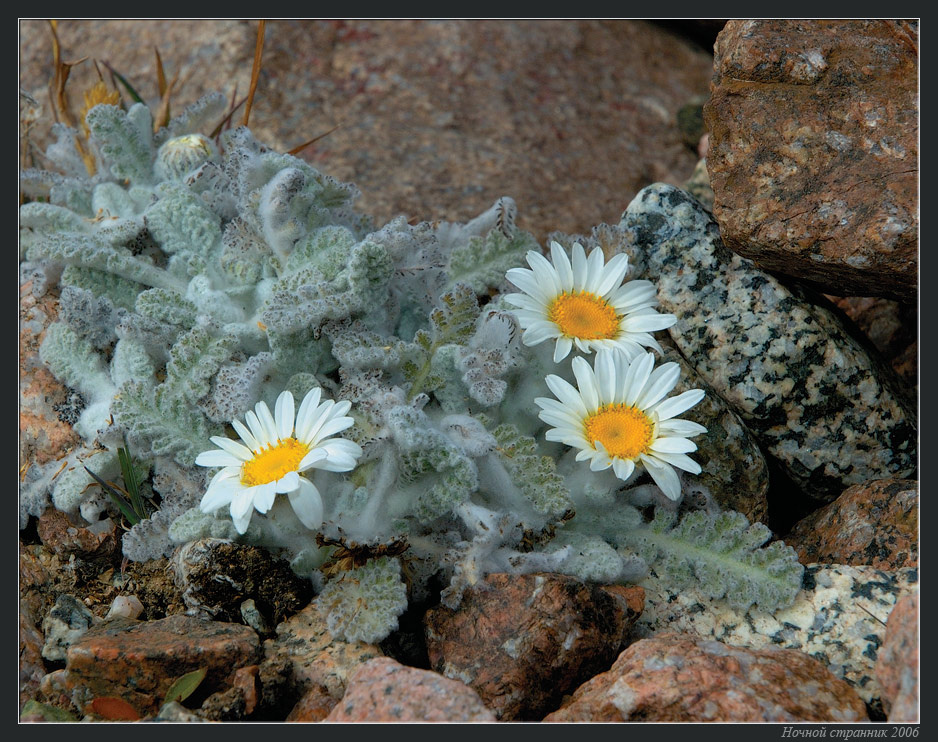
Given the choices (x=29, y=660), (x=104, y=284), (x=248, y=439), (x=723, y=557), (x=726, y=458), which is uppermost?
(x=104, y=284)

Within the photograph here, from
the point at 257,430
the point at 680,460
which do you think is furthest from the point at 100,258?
the point at 680,460

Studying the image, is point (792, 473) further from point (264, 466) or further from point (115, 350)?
point (115, 350)

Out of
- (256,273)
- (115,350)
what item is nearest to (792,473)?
(256,273)

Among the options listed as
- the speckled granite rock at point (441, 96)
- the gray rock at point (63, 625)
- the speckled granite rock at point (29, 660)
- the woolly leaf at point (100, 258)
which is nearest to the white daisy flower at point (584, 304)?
the woolly leaf at point (100, 258)

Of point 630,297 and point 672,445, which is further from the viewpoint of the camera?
point 630,297

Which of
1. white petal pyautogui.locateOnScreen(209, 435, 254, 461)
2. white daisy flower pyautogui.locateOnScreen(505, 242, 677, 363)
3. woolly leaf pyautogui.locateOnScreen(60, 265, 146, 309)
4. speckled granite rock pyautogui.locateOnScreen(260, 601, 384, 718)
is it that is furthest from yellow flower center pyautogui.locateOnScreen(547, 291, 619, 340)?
woolly leaf pyautogui.locateOnScreen(60, 265, 146, 309)

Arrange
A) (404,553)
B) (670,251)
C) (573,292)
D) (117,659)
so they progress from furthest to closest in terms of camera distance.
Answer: (670,251)
(573,292)
(404,553)
(117,659)

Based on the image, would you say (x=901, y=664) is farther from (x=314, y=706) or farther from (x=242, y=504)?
(x=242, y=504)
